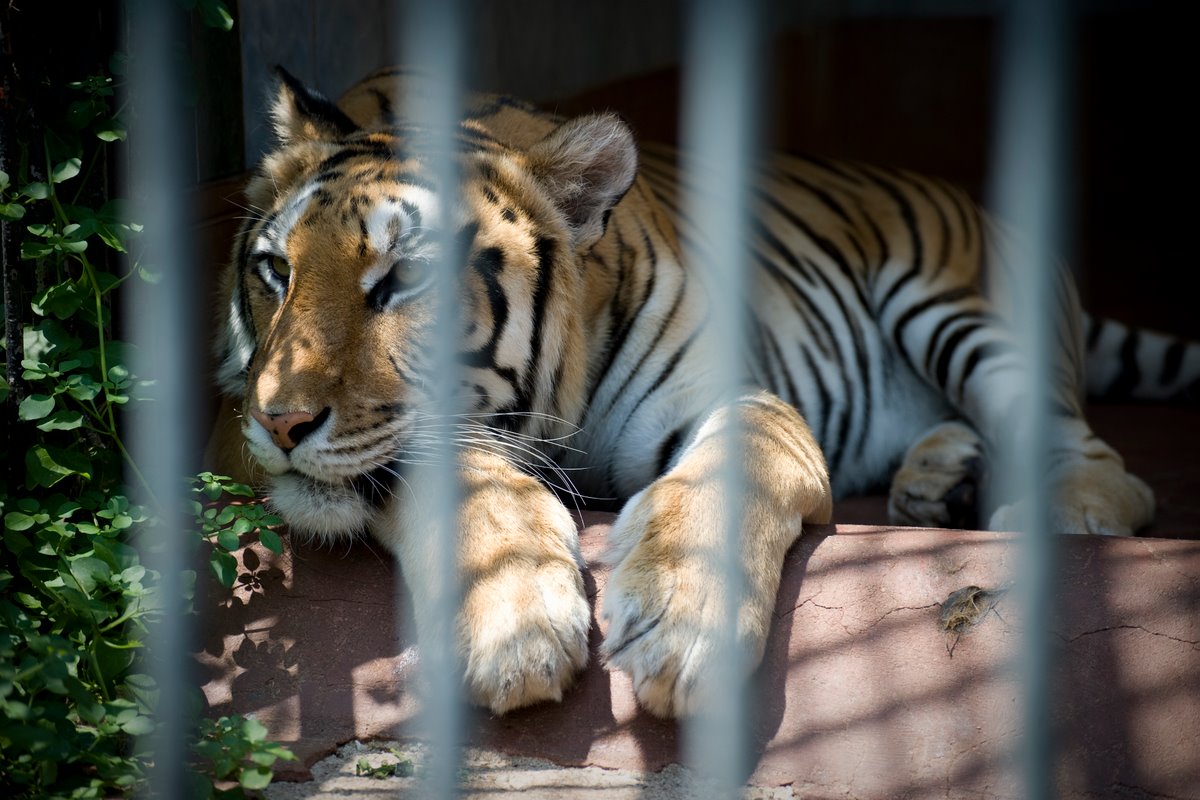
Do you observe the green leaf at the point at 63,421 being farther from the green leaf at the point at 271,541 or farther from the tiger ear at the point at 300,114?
the tiger ear at the point at 300,114

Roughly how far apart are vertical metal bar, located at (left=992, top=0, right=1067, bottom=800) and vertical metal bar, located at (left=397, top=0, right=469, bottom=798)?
2.38 feet

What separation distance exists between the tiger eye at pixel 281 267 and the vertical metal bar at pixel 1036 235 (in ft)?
3.80

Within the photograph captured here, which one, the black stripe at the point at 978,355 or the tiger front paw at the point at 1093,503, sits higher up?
the black stripe at the point at 978,355

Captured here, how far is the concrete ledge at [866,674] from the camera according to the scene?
5.64 feet

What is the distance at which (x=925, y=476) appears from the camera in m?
2.80

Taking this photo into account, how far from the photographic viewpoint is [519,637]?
1698 millimetres

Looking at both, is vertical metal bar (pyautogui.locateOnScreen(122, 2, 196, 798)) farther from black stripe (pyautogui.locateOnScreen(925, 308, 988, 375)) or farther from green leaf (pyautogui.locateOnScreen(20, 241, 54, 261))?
black stripe (pyautogui.locateOnScreen(925, 308, 988, 375))

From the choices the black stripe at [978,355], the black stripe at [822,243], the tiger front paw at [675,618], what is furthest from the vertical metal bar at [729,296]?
the black stripe at [822,243]

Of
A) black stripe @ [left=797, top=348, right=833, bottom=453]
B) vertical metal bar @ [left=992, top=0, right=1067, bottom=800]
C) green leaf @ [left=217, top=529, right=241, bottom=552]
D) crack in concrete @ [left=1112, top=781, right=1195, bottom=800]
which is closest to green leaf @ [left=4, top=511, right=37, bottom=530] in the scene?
green leaf @ [left=217, top=529, right=241, bottom=552]

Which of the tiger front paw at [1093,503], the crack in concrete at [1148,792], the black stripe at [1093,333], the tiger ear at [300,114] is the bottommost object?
the crack in concrete at [1148,792]

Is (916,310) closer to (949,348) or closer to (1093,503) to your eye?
(949,348)

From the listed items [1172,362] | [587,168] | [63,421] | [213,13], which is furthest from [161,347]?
[1172,362]

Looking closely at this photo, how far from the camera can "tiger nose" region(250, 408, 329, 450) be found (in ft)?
6.15

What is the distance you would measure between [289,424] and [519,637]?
49 cm
